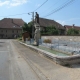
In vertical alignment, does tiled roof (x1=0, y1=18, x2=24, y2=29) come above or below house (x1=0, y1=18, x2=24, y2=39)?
above

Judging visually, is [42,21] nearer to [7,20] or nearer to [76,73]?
[7,20]

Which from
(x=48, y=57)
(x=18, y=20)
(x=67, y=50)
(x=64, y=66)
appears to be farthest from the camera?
(x=18, y=20)

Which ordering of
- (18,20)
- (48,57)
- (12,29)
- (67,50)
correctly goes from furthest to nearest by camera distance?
(18,20)
(12,29)
(67,50)
(48,57)

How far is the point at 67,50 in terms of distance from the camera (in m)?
16.3

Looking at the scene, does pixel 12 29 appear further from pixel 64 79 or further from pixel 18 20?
pixel 64 79

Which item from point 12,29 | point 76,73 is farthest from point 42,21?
point 76,73

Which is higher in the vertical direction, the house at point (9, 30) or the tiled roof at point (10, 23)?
the tiled roof at point (10, 23)

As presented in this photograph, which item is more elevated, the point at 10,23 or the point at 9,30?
the point at 10,23

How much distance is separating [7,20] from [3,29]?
24.1 feet

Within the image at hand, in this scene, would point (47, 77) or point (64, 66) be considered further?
point (64, 66)

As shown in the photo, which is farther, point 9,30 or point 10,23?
point 10,23

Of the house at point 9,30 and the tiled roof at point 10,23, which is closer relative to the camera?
the house at point 9,30

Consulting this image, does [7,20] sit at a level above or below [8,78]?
above

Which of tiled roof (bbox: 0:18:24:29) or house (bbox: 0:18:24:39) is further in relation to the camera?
tiled roof (bbox: 0:18:24:29)
